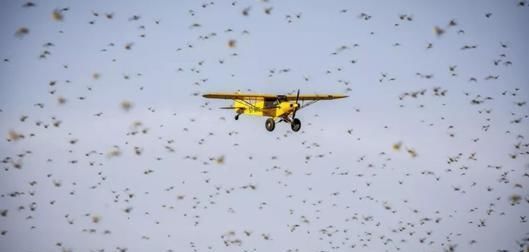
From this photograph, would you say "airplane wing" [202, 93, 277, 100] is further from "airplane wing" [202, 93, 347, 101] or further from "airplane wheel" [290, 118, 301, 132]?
"airplane wheel" [290, 118, 301, 132]

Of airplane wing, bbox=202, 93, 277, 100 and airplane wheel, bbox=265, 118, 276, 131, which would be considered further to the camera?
airplane wheel, bbox=265, 118, 276, 131

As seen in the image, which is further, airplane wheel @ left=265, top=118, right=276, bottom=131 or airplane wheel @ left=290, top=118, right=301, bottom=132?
airplane wheel @ left=265, top=118, right=276, bottom=131

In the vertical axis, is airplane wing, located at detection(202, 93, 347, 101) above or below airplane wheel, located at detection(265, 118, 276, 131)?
above


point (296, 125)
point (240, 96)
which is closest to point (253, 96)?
point (240, 96)

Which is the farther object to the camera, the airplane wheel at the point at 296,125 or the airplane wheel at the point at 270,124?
the airplane wheel at the point at 270,124

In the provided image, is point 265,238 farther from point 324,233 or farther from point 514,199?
point 514,199

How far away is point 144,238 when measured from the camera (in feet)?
93.6

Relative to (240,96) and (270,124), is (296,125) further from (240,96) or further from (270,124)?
(240,96)

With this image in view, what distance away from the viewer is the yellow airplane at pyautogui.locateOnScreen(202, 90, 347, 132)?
37.1 metres

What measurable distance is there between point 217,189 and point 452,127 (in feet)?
35.8

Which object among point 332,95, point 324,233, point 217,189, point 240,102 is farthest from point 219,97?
point 324,233

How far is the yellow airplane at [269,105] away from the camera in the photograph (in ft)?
122

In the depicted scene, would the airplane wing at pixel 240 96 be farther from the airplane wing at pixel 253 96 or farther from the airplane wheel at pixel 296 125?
the airplane wheel at pixel 296 125

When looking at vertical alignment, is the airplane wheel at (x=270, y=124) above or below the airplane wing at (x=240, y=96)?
below
